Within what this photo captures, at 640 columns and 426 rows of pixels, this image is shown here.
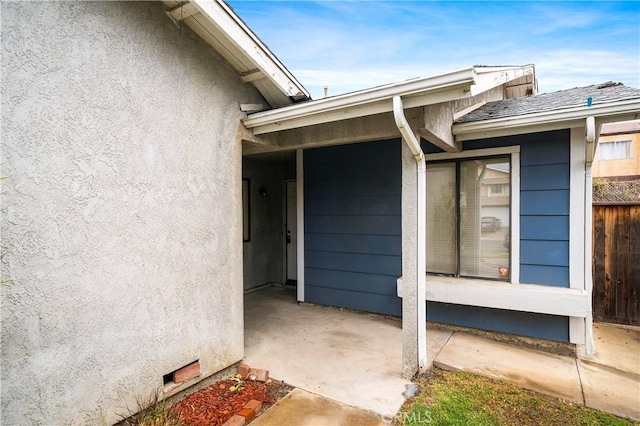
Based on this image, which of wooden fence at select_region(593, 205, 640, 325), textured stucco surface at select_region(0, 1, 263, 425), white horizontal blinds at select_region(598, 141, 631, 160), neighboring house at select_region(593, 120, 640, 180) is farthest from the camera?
white horizontal blinds at select_region(598, 141, 631, 160)

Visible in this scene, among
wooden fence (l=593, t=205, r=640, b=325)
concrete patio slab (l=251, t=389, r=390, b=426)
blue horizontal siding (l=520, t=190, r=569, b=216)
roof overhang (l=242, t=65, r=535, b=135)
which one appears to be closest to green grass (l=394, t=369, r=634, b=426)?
concrete patio slab (l=251, t=389, r=390, b=426)

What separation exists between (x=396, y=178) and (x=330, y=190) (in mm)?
1278

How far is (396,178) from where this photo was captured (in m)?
5.43

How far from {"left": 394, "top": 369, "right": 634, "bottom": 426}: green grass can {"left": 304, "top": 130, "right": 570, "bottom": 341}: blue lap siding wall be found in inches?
55.5

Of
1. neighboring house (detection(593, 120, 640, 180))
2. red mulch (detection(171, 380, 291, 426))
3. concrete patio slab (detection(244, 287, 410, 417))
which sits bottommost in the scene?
red mulch (detection(171, 380, 291, 426))

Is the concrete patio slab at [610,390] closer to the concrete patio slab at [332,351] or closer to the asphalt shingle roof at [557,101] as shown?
the concrete patio slab at [332,351]

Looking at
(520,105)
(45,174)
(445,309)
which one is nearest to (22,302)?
(45,174)

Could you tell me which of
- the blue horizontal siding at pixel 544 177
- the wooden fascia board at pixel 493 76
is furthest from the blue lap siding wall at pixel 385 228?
the wooden fascia board at pixel 493 76

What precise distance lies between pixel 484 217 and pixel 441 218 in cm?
60

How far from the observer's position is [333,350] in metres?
4.39

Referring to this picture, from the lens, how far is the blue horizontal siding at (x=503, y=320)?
4344mm

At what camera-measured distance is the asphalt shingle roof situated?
12.3ft

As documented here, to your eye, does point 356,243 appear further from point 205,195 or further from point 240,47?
point 240,47

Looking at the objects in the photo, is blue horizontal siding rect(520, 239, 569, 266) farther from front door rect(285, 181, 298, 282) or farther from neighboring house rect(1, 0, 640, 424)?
front door rect(285, 181, 298, 282)
